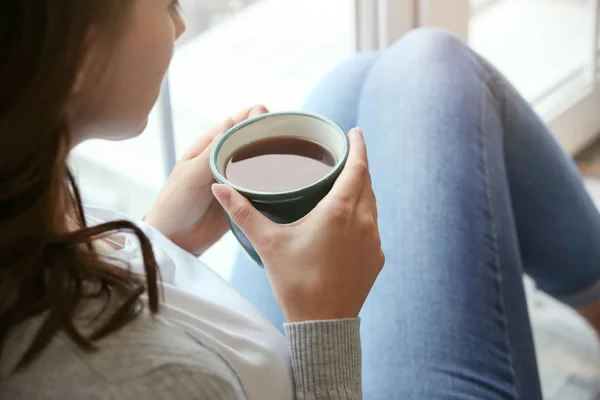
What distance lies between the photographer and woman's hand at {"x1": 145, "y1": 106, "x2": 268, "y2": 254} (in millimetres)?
652

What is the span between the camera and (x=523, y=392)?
0.72 metres

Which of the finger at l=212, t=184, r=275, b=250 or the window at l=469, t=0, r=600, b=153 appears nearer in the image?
the finger at l=212, t=184, r=275, b=250

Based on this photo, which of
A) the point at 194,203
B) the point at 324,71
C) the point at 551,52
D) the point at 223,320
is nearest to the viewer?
the point at 223,320

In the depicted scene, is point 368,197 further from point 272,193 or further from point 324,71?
point 324,71

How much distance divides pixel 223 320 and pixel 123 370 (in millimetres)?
118

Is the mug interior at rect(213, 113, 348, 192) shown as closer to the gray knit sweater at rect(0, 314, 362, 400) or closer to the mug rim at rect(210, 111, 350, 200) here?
the mug rim at rect(210, 111, 350, 200)

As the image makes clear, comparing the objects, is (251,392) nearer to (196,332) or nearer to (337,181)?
(196,332)

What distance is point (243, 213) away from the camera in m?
0.53

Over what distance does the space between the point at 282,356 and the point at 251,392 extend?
0.06 metres

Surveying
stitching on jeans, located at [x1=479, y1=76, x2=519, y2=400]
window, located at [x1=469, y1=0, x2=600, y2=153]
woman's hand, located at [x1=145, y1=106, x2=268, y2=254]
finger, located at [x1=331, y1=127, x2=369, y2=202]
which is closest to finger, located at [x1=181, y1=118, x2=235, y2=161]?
woman's hand, located at [x1=145, y1=106, x2=268, y2=254]

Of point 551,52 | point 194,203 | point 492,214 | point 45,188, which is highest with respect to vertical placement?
point 45,188

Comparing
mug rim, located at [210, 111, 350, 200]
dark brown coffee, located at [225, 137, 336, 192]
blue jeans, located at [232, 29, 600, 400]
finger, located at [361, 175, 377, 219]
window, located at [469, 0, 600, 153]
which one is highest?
mug rim, located at [210, 111, 350, 200]

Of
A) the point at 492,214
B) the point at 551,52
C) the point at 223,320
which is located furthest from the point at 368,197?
the point at 551,52

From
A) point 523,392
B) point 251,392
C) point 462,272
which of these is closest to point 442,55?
point 462,272
